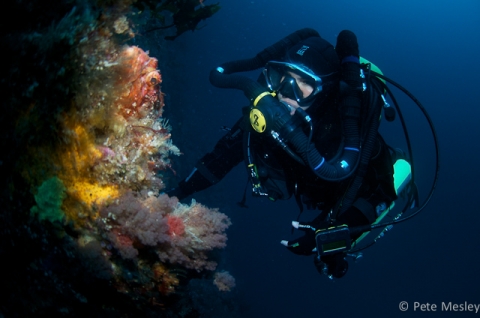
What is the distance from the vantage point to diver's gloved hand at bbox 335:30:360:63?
3352mm

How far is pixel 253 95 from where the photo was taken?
110 inches

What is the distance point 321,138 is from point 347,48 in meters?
1.20

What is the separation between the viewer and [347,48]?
3.39 m

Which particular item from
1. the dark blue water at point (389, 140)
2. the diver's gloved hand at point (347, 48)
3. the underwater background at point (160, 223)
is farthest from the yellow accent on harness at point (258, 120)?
the dark blue water at point (389, 140)

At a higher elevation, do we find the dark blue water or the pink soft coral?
the pink soft coral

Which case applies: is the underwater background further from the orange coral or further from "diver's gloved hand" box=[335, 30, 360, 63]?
"diver's gloved hand" box=[335, 30, 360, 63]

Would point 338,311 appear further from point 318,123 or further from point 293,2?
point 293,2

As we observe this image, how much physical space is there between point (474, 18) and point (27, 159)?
125 meters

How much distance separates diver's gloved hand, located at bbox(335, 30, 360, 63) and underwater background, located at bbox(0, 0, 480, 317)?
237 cm

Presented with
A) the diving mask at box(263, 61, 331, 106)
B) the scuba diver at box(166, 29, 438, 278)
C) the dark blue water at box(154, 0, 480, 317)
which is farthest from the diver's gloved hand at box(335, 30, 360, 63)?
the dark blue water at box(154, 0, 480, 317)

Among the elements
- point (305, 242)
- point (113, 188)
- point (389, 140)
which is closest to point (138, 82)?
point (113, 188)

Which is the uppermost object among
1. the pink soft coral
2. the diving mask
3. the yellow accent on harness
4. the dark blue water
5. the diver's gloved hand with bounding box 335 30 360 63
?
the diver's gloved hand with bounding box 335 30 360 63

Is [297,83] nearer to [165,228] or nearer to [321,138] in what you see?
[321,138]

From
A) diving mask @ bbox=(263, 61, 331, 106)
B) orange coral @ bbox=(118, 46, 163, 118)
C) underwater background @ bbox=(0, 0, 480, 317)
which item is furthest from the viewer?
diving mask @ bbox=(263, 61, 331, 106)
